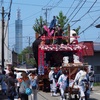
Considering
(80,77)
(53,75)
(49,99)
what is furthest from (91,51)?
(80,77)

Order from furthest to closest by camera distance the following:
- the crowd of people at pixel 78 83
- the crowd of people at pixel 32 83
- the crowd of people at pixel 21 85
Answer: the crowd of people at pixel 78 83, the crowd of people at pixel 32 83, the crowd of people at pixel 21 85

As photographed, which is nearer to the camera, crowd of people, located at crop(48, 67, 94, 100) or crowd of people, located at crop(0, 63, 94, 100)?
crowd of people, located at crop(0, 63, 94, 100)

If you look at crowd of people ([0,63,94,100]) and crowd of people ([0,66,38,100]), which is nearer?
crowd of people ([0,66,38,100])

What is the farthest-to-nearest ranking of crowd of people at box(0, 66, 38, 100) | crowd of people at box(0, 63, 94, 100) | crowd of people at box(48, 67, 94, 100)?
crowd of people at box(48, 67, 94, 100) → crowd of people at box(0, 63, 94, 100) → crowd of people at box(0, 66, 38, 100)

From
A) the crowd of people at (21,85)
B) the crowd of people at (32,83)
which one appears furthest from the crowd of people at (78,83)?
the crowd of people at (21,85)

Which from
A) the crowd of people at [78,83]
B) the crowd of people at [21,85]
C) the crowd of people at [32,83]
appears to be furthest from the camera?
the crowd of people at [78,83]

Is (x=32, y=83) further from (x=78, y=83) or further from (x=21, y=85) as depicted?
(x=78, y=83)

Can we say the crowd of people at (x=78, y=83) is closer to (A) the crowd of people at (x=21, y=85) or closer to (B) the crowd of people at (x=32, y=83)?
(B) the crowd of people at (x=32, y=83)

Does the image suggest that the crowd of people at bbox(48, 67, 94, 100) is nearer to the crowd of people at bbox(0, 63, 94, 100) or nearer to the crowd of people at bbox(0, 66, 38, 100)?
the crowd of people at bbox(0, 63, 94, 100)

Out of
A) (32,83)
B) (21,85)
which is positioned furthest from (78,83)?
(21,85)

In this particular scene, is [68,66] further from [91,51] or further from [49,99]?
[91,51]

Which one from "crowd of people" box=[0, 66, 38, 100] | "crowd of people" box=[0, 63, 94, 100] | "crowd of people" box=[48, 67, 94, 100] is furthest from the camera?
"crowd of people" box=[48, 67, 94, 100]

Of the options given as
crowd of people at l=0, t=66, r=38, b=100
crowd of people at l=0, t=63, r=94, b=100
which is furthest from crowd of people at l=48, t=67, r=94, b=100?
crowd of people at l=0, t=66, r=38, b=100

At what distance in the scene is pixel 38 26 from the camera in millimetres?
52719
